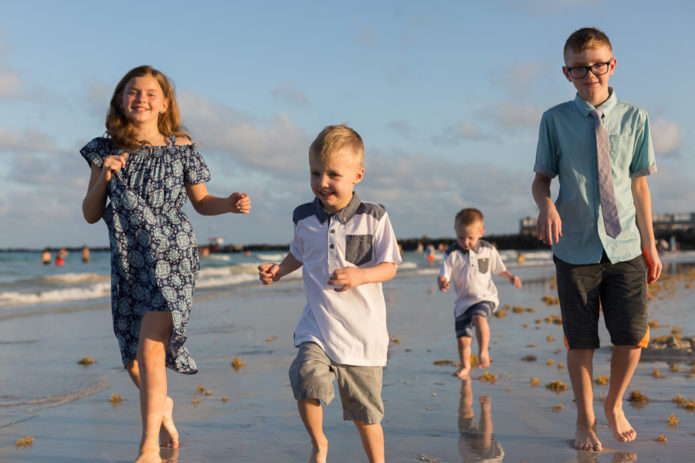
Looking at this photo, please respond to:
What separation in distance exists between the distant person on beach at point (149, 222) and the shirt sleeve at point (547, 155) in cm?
181

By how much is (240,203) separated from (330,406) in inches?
69.6

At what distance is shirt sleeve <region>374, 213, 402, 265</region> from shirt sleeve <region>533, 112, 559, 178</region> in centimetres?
133

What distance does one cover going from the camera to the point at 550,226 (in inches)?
152

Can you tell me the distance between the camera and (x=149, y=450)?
373 centimetres

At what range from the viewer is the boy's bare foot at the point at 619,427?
402 cm

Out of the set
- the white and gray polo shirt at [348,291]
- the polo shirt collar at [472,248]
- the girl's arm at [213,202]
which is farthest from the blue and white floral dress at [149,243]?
the polo shirt collar at [472,248]

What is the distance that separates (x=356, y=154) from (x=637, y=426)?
261cm

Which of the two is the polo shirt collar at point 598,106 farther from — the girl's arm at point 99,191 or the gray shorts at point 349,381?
the girl's arm at point 99,191

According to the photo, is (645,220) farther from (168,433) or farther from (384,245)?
(168,433)

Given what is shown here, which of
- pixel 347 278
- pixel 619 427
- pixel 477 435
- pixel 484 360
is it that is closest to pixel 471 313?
pixel 484 360

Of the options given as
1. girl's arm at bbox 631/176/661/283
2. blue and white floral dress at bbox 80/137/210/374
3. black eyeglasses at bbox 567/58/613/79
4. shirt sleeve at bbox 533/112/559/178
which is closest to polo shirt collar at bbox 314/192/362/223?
blue and white floral dress at bbox 80/137/210/374

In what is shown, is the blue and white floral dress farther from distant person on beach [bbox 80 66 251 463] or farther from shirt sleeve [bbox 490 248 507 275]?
shirt sleeve [bbox 490 248 507 275]

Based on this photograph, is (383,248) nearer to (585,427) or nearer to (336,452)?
(336,452)

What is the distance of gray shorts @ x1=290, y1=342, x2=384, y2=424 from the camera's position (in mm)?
3248
